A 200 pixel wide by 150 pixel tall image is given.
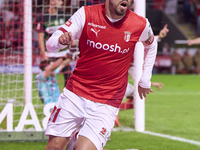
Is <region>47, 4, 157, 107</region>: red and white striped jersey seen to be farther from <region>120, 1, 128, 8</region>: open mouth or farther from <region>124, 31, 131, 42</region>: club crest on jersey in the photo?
<region>120, 1, 128, 8</region>: open mouth

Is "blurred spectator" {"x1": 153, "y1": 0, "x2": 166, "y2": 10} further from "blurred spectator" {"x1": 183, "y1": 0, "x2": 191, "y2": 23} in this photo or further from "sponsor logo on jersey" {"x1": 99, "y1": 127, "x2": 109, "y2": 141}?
"sponsor logo on jersey" {"x1": 99, "y1": 127, "x2": 109, "y2": 141}

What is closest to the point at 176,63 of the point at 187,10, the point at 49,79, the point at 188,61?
the point at 188,61

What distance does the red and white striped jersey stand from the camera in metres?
3.35

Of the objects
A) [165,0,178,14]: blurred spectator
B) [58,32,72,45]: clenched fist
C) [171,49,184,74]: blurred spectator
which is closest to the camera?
[58,32,72,45]: clenched fist

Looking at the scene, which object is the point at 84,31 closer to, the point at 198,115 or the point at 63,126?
the point at 63,126

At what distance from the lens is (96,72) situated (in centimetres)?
342

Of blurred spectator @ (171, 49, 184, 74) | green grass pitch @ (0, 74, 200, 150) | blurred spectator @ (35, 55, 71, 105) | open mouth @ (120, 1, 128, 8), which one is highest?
open mouth @ (120, 1, 128, 8)

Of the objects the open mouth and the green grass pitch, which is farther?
the green grass pitch

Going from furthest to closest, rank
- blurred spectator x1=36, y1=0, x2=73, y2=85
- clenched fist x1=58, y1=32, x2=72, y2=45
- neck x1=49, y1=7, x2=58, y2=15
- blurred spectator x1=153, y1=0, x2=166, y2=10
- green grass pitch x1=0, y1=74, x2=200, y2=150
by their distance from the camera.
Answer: blurred spectator x1=153, y1=0, x2=166, y2=10, neck x1=49, y1=7, x2=58, y2=15, blurred spectator x1=36, y1=0, x2=73, y2=85, green grass pitch x1=0, y1=74, x2=200, y2=150, clenched fist x1=58, y1=32, x2=72, y2=45

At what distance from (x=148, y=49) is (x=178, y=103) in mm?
6884

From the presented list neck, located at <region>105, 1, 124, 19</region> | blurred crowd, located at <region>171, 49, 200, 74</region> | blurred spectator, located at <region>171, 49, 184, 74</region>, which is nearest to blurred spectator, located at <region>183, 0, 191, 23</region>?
blurred crowd, located at <region>171, 49, 200, 74</region>

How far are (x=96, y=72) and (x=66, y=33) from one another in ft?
1.82

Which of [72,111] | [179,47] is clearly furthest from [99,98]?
[179,47]

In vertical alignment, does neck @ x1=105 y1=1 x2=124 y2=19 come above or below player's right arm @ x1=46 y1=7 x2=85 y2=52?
above
